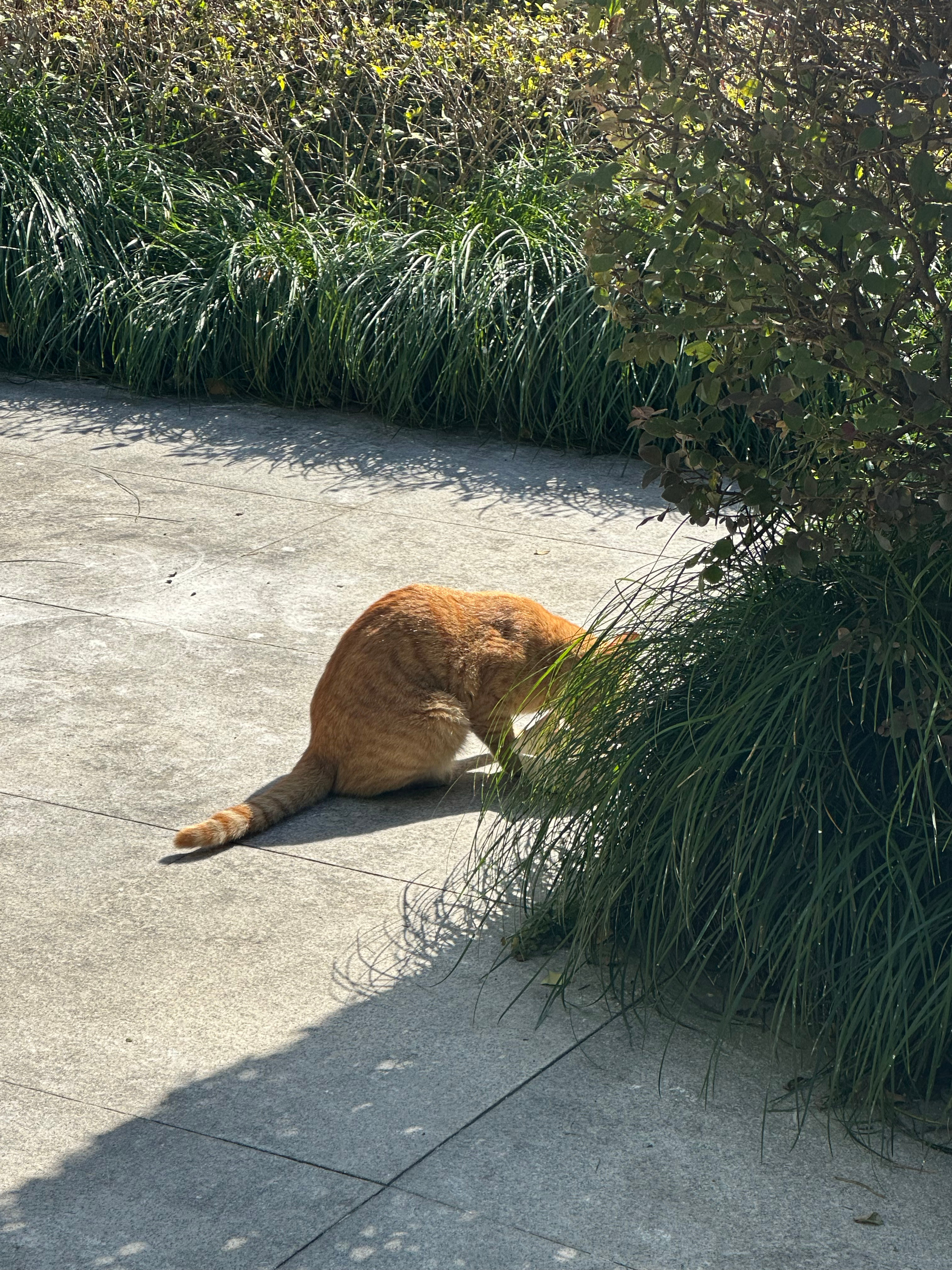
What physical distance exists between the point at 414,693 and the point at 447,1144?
6.19 ft

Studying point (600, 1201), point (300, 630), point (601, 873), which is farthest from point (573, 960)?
point (300, 630)

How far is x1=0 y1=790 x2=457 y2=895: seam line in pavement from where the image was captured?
4.37m

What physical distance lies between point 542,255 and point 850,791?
6136mm

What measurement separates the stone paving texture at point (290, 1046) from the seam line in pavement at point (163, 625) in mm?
18

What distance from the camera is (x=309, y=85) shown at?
35.2 feet

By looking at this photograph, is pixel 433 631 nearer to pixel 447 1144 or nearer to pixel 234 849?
pixel 234 849

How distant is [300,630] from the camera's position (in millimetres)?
6117

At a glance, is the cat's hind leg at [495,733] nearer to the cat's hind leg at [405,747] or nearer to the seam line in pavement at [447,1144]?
the cat's hind leg at [405,747]

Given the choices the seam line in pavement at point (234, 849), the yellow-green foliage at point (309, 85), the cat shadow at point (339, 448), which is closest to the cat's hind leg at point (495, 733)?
the seam line in pavement at point (234, 849)

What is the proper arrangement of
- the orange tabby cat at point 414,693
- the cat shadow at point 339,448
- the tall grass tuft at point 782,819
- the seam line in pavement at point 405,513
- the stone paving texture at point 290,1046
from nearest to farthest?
the stone paving texture at point 290,1046, the tall grass tuft at point 782,819, the orange tabby cat at point 414,693, the seam line in pavement at point 405,513, the cat shadow at point 339,448

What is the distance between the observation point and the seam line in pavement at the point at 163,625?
596 cm

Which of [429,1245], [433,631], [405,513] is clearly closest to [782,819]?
[429,1245]

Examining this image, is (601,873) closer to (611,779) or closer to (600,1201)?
(611,779)

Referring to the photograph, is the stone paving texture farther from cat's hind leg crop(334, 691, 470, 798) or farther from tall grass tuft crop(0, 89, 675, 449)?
tall grass tuft crop(0, 89, 675, 449)
